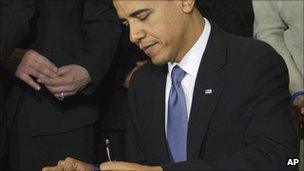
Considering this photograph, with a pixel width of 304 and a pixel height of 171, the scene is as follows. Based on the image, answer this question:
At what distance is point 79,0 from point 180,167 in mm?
1472

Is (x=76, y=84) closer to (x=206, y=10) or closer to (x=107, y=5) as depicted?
(x=107, y=5)

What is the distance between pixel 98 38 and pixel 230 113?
3.72 feet

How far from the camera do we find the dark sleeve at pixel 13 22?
2697 mm

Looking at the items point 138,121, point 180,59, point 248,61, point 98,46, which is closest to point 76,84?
point 98,46

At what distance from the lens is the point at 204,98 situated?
1987 mm

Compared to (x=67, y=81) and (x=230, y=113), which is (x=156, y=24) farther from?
(x=67, y=81)

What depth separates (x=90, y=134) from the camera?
2.96 m

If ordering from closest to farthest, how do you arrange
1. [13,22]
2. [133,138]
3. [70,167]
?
1. [70,167]
2. [133,138]
3. [13,22]

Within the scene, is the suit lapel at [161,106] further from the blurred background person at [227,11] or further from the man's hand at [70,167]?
the blurred background person at [227,11]

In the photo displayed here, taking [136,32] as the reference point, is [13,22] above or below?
above

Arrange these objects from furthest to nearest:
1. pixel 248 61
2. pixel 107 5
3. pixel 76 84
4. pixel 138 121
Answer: pixel 107 5
pixel 76 84
pixel 138 121
pixel 248 61

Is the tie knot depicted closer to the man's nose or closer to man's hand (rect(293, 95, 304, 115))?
the man's nose

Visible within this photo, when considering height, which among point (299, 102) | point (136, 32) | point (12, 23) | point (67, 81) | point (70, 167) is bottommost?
point (70, 167)

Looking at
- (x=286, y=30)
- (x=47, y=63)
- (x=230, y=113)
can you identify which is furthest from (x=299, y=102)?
(x=47, y=63)
